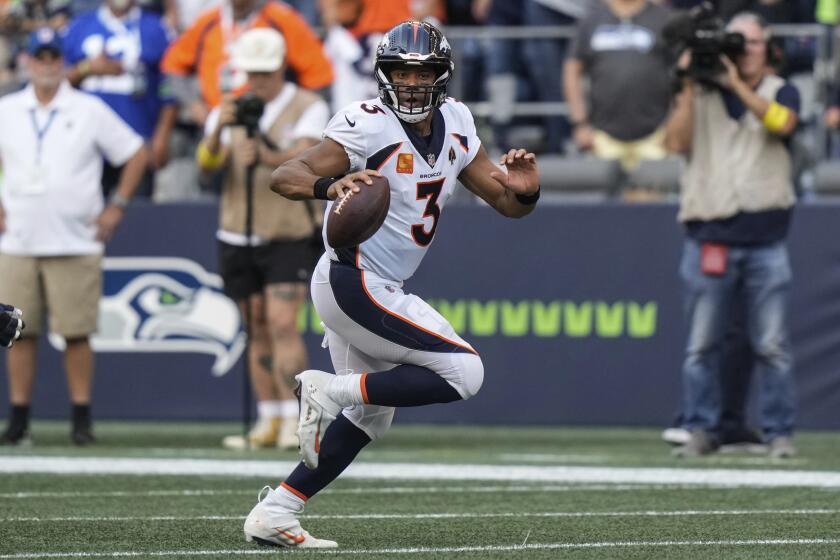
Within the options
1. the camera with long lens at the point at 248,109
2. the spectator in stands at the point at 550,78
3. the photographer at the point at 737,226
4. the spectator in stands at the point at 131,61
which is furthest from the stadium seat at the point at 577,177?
the spectator in stands at the point at 131,61

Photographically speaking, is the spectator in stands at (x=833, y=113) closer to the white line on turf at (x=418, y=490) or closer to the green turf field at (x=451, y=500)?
the green turf field at (x=451, y=500)

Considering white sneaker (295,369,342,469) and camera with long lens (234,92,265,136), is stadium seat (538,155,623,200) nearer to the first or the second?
camera with long lens (234,92,265,136)

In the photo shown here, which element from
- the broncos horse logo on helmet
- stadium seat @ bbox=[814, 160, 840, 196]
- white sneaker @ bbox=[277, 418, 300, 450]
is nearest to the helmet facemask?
the broncos horse logo on helmet

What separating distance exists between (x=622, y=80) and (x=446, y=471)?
13.2ft

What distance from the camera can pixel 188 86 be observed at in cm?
1188

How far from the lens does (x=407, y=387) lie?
565cm

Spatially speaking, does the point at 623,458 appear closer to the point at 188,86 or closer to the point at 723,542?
the point at 723,542

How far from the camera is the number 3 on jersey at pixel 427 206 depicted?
586 cm

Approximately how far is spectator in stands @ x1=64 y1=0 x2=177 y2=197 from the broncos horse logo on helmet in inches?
234

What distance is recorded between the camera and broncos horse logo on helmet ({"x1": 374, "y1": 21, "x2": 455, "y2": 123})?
19.0ft

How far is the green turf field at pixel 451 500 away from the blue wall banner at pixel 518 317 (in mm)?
550

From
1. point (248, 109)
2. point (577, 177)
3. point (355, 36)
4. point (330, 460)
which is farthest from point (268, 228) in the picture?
point (330, 460)

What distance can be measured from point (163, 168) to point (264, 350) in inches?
97.0

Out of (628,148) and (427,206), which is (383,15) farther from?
(427,206)
